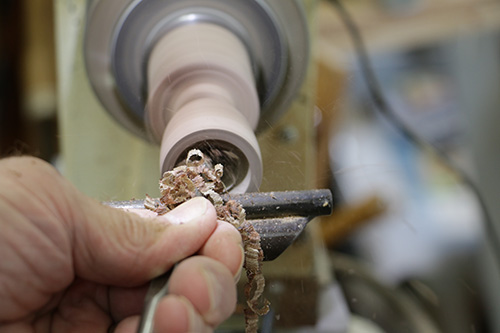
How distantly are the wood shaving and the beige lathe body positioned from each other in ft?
0.19

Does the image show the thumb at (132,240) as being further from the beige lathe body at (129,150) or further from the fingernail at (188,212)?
the beige lathe body at (129,150)

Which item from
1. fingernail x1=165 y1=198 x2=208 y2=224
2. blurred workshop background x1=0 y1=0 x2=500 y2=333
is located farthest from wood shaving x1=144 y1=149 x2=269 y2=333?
blurred workshop background x1=0 y1=0 x2=500 y2=333

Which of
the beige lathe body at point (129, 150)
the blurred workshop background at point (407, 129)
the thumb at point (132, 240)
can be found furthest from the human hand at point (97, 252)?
the blurred workshop background at point (407, 129)

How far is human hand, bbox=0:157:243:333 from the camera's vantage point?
0.95 ft

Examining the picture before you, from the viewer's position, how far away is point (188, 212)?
334 millimetres

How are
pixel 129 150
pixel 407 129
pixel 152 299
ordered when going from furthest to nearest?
pixel 407 129 < pixel 129 150 < pixel 152 299

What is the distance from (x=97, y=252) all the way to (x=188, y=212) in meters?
0.07

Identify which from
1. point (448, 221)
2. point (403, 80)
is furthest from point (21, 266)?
point (403, 80)

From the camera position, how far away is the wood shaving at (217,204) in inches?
14.0

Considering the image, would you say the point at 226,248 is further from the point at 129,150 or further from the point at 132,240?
the point at 129,150

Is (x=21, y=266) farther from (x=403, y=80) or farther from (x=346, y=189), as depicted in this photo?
(x=403, y=80)

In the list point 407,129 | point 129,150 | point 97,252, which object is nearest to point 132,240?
point 97,252

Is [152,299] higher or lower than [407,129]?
lower

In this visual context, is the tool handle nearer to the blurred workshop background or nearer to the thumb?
the thumb
